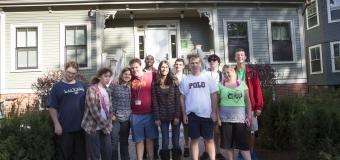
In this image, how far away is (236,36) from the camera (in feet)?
56.0

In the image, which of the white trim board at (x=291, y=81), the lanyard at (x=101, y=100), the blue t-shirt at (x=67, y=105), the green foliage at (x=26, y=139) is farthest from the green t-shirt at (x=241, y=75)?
the white trim board at (x=291, y=81)

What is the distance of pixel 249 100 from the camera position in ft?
20.8

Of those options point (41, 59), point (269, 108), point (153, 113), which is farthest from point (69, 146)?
point (41, 59)

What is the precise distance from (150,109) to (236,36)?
11.2 metres

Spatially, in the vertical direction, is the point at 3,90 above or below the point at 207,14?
below

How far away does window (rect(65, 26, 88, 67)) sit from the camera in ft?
52.7

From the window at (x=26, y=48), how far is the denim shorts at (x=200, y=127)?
11197 mm

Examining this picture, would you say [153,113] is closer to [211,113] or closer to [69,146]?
[211,113]

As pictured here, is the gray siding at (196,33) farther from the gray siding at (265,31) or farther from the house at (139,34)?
the gray siding at (265,31)

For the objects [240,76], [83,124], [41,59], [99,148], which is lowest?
[99,148]

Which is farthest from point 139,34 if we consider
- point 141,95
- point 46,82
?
point 141,95

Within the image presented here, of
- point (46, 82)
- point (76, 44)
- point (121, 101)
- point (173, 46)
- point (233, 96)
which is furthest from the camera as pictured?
point (173, 46)

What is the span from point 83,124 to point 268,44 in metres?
12.9

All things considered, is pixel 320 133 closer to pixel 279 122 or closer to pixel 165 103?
pixel 279 122
